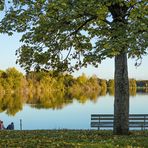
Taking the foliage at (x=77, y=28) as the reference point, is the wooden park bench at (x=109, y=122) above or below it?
below

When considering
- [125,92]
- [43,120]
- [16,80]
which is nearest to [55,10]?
[125,92]

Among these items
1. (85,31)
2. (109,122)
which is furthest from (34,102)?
(85,31)

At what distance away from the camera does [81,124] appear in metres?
58.7

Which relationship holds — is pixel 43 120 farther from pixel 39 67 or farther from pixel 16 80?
pixel 16 80

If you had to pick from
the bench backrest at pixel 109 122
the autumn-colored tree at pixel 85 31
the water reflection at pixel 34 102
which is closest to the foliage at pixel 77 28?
the autumn-colored tree at pixel 85 31

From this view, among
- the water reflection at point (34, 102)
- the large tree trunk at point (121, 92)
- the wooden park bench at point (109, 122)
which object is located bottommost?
the water reflection at point (34, 102)

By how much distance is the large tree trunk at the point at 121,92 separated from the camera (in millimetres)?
21969

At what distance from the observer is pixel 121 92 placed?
22.1 meters

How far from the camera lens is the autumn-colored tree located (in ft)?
62.2

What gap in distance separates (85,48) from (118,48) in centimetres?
694

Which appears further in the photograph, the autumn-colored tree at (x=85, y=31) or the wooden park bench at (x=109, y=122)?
the wooden park bench at (x=109, y=122)

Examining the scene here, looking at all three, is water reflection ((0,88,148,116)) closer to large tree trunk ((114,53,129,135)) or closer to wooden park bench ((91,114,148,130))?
wooden park bench ((91,114,148,130))

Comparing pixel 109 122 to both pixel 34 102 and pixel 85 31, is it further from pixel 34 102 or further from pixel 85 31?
pixel 34 102

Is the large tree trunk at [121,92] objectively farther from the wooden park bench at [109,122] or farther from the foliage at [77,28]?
the wooden park bench at [109,122]
